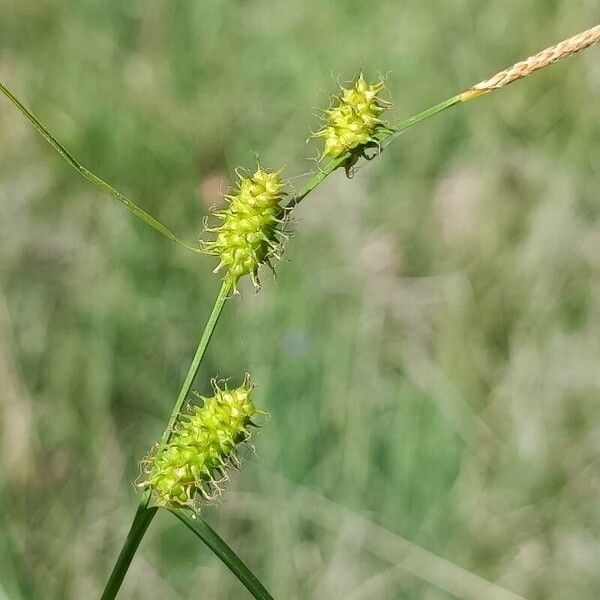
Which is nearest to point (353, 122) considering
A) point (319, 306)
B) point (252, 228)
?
point (252, 228)

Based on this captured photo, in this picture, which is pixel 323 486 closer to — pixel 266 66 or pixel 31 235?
pixel 31 235

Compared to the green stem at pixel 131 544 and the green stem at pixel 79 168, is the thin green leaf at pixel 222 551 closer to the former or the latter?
the green stem at pixel 131 544

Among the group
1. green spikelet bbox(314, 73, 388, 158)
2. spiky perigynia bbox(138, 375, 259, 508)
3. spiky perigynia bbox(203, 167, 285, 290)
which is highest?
green spikelet bbox(314, 73, 388, 158)

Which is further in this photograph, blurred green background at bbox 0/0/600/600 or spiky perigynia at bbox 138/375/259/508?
blurred green background at bbox 0/0/600/600

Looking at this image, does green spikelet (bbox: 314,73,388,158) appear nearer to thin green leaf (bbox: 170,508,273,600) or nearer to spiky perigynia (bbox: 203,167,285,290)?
spiky perigynia (bbox: 203,167,285,290)

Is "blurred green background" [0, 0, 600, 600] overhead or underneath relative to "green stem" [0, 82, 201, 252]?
overhead

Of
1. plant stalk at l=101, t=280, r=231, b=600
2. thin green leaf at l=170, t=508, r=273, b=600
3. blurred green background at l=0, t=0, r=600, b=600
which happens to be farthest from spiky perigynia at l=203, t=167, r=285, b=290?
blurred green background at l=0, t=0, r=600, b=600
